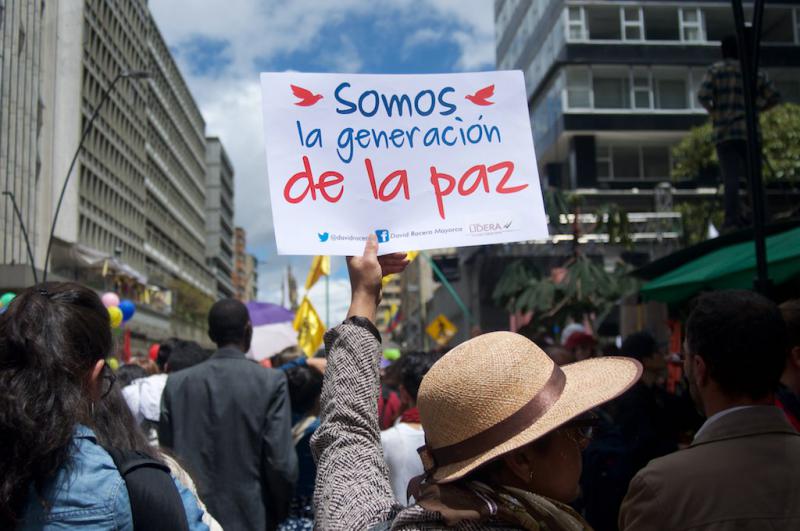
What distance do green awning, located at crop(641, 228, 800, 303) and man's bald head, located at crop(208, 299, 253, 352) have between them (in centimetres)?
350

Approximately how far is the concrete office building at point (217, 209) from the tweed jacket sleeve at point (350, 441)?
11139cm

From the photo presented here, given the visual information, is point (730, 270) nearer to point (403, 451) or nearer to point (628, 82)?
point (403, 451)

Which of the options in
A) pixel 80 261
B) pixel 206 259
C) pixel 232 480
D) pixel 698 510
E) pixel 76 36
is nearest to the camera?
pixel 698 510

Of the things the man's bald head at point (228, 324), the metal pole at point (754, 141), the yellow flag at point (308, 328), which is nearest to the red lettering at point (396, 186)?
the man's bald head at point (228, 324)

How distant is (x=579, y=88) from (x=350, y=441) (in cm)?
4040

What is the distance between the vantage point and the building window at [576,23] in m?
40.1

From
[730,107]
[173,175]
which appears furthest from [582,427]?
[173,175]

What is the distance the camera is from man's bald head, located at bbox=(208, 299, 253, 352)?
488 cm

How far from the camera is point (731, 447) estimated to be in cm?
243

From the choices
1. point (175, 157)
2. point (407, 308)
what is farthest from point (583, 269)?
point (407, 308)

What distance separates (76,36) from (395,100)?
3450 centimetres

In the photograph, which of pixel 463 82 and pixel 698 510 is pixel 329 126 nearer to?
pixel 463 82

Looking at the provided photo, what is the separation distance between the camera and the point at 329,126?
2881mm

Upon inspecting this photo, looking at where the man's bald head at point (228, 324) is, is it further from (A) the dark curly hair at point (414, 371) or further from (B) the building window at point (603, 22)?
(B) the building window at point (603, 22)
